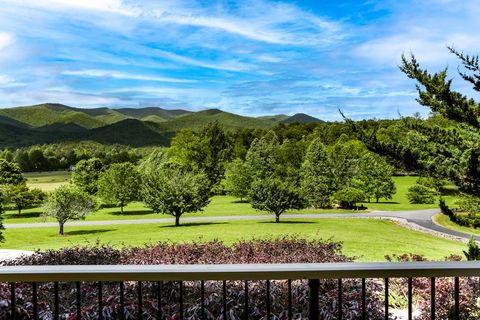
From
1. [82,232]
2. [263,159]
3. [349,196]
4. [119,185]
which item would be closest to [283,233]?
[82,232]

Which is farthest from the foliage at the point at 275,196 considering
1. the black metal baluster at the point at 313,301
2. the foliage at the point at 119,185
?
the black metal baluster at the point at 313,301

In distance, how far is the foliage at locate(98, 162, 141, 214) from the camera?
35281 millimetres

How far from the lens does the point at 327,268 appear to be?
194 cm

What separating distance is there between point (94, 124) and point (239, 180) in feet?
259

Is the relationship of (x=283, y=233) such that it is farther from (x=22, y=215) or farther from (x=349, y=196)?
(x=22, y=215)

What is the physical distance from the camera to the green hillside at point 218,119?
386 ft

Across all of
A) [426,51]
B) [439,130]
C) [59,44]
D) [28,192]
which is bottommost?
[28,192]

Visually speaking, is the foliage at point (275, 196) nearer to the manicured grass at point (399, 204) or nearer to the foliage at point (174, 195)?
the foliage at point (174, 195)

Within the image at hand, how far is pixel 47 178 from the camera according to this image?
4966 centimetres

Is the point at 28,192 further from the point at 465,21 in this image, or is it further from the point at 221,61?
the point at 465,21

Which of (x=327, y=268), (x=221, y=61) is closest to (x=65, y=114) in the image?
(x=221, y=61)

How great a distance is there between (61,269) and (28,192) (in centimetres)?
3888

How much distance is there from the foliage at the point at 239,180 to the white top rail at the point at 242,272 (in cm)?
3773

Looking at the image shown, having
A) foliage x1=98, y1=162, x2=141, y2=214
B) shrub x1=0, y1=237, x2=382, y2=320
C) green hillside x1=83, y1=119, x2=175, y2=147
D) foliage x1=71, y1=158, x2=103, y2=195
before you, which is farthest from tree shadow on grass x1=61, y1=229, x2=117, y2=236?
green hillside x1=83, y1=119, x2=175, y2=147
